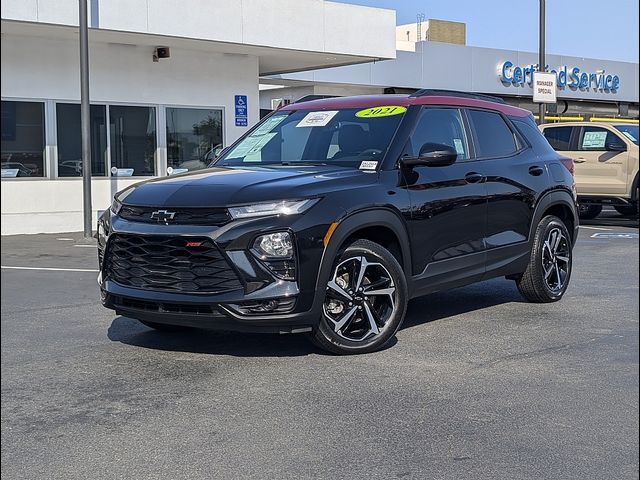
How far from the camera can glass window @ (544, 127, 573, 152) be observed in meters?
17.9

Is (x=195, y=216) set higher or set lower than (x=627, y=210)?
higher

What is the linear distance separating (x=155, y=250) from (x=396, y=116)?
7.32 ft

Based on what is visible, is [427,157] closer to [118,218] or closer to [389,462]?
[118,218]

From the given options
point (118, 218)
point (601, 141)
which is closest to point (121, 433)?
point (118, 218)

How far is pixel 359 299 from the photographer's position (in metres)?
6.03

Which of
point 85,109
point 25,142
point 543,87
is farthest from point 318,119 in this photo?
point 543,87

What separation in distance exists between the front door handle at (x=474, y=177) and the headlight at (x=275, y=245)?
199cm

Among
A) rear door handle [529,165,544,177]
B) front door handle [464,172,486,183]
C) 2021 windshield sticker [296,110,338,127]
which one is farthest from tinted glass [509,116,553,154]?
2021 windshield sticker [296,110,338,127]

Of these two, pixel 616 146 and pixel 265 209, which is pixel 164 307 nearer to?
pixel 265 209

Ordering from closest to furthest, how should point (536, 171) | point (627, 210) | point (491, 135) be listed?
point (491, 135) < point (536, 171) < point (627, 210)

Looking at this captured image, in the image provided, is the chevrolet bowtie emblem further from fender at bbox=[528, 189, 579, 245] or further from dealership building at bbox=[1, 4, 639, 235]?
dealership building at bbox=[1, 4, 639, 235]

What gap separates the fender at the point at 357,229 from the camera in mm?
5715

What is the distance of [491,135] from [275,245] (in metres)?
2.84

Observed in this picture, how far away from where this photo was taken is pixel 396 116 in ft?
22.2
